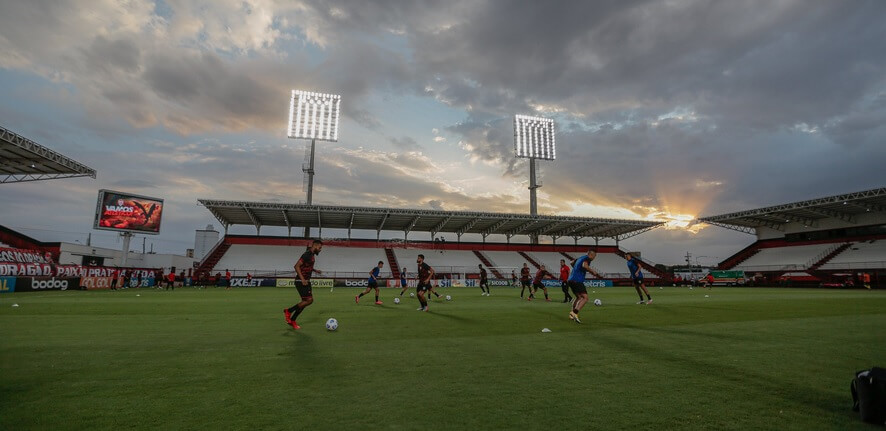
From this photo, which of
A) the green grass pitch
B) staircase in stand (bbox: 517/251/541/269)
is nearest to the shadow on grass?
the green grass pitch

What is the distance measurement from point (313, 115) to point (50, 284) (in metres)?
29.8

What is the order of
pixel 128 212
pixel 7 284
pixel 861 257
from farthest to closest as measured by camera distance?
pixel 861 257 → pixel 128 212 → pixel 7 284

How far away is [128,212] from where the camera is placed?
129 ft

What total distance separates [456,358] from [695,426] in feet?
11.1

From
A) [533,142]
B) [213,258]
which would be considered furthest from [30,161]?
[533,142]

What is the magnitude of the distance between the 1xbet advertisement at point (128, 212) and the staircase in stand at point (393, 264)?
984 inches

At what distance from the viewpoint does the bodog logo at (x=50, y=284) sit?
26.9m

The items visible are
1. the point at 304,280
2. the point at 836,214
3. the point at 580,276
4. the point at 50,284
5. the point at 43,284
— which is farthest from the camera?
the point at 836,214

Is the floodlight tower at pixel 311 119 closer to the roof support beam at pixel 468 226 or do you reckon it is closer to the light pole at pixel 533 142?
the roof support beam at pixel 468 226

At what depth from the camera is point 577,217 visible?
5472 cm

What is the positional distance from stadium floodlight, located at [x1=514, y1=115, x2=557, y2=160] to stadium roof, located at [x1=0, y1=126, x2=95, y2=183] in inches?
1893

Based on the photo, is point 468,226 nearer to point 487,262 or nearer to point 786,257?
point 487,262

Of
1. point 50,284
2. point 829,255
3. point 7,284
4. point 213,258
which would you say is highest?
point 829,255

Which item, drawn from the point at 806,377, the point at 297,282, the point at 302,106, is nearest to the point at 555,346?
the point at 806,377
